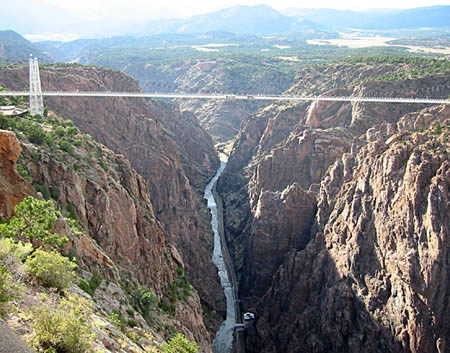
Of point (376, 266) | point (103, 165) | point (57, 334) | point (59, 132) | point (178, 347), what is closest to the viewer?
point (57, 334)

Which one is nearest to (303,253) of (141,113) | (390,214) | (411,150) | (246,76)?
(390,214)

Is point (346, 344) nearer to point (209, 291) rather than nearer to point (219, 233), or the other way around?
point (209, 291)

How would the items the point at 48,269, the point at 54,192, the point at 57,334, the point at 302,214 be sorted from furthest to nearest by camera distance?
the point at 302,214
the point at 54,192
the point at 48,269
the point at 57,334

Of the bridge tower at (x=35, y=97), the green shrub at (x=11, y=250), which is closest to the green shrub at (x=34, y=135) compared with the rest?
the bridge tower at (x=35, y=97)

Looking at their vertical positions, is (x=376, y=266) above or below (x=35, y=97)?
below

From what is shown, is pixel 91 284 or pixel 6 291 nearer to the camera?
pixel 6 291

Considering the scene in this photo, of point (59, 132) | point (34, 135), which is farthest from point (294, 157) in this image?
point (34, 135)

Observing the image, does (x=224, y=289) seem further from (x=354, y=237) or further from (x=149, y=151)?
(x=149, y=151)
